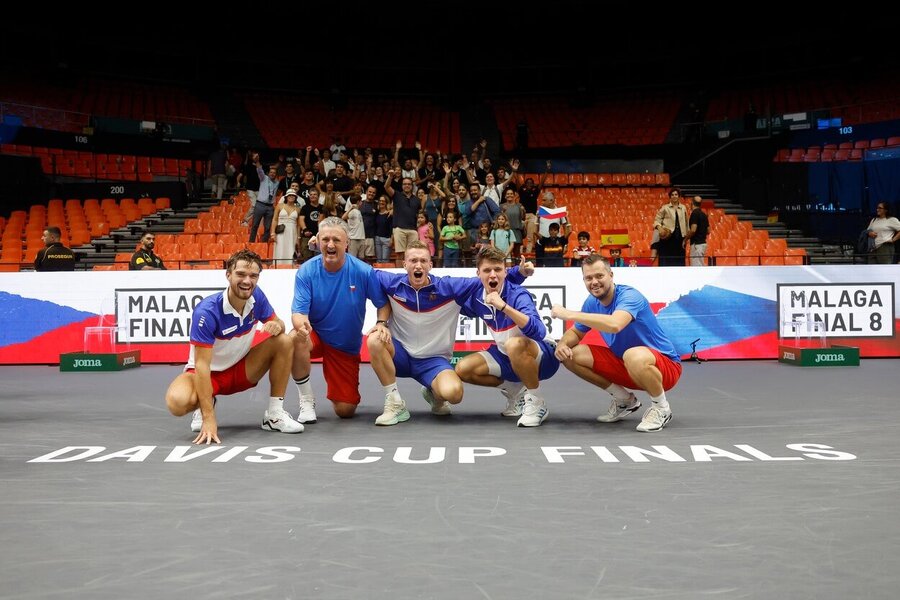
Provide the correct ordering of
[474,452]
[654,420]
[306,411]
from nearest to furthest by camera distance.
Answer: [474,452] → [654,420] → [306,411]

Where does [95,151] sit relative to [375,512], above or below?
above

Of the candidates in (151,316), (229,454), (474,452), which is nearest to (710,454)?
(474,452)

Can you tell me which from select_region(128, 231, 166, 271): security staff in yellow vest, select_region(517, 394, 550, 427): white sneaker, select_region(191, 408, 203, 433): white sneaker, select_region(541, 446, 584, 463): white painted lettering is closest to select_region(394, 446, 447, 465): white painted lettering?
select_region(541, 446, 584, 463): white painted lettering

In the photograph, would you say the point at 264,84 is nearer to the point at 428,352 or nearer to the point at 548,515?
the point at 428,352

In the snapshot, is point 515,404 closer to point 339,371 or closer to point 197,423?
point 339,371

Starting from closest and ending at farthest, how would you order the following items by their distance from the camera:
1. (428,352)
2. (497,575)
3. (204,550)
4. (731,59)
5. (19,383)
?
(497,575), (204,550), (428,352), (19,383), (731,59)

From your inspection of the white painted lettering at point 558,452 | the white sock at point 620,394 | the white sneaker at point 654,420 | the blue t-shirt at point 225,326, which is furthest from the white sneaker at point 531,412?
the blue t-shirt at point 225,326

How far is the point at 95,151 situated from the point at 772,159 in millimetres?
19420

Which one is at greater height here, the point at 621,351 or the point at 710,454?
the point at 621,351

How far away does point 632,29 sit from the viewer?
1422 inches

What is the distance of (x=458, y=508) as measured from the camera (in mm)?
4148

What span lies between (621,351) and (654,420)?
2.18 ft

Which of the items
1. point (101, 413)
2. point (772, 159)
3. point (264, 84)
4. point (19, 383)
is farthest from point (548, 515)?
point (264, 84)

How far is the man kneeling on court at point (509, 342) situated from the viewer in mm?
6777
